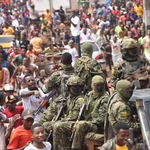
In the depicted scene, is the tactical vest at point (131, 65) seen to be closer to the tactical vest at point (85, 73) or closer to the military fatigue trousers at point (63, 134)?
the tactical vest at point (85, 73)

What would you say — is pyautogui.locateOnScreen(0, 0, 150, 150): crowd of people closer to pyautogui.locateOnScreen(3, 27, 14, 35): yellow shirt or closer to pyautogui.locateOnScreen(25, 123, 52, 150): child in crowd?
pyautogui.locateOnScreen(25, 123, 52, 150): child in crowd

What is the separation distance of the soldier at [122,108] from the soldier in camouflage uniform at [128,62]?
1.37 m

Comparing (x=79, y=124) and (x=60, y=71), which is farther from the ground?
(x=60, y=71)

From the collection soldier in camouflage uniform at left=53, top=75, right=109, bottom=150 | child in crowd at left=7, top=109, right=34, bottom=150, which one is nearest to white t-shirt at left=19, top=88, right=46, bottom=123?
soldier in camouflage uniform at left=53, top=75, right=109, bottom=150

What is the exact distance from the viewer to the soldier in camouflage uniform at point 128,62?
704 cm

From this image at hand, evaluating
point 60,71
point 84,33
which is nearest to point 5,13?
point 84,33

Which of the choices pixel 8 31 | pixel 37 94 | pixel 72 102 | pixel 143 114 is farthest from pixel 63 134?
pixel 8 31

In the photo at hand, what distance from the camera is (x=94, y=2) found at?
105ft

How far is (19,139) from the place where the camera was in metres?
6.09

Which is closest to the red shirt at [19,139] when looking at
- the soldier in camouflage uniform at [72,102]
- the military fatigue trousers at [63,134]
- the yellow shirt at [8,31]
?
the military fatigue trousers at [63,134]

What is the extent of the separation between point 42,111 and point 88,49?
1698 mm

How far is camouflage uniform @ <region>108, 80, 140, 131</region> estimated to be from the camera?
5359 mm

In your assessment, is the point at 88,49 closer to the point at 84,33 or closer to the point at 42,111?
the point at 42,111

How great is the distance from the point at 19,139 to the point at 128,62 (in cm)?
265
